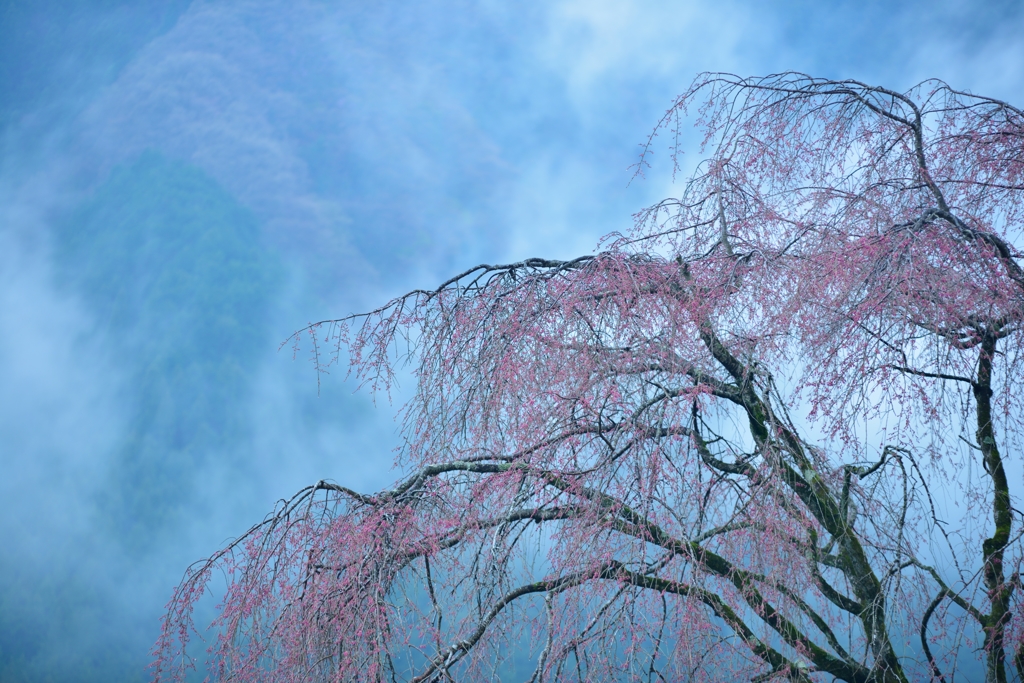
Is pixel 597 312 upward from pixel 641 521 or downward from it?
upward

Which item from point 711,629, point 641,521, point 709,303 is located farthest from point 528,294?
point 711,629

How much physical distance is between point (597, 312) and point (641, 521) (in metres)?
0.97

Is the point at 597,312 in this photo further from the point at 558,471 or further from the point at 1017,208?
the point at 1017,208

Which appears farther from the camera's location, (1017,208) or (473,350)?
(1017,208)

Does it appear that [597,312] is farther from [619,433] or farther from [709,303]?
[619,433]

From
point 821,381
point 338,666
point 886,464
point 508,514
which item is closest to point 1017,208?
point 886,464

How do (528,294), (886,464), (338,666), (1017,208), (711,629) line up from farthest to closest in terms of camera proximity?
(1017,208), (528,294), (886,464), (338,666), (711,629)

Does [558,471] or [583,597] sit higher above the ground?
[558,471]

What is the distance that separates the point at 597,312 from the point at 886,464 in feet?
3.96

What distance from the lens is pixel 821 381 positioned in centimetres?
280

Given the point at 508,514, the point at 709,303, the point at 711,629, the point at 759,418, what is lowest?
the point at 711,629

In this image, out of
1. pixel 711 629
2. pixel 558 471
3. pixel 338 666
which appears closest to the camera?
pixel 711 629

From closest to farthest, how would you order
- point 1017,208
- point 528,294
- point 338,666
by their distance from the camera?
point 338,666
point 528,294
point 1017,208

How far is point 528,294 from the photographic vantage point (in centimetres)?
344
